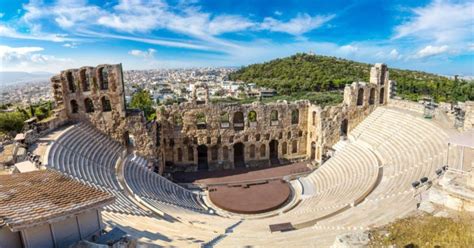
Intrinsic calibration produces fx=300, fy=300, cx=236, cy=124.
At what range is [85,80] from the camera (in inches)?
1017

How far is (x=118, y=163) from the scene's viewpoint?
75.1 ft

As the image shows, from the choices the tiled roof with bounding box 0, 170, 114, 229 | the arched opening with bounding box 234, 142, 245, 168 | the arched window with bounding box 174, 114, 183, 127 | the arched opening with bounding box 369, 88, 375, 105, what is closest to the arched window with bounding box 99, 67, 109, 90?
the arched window with bounding box 174, 114, 183, 127

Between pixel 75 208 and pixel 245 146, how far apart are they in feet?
77.8

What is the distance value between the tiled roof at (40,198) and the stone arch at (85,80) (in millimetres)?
16755

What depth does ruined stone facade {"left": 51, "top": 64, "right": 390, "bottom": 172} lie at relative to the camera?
25.8 meters

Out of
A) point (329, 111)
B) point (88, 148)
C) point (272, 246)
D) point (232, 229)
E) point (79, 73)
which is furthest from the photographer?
point (329, 111)

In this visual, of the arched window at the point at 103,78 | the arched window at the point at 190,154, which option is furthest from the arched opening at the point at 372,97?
the arched window at the point at 103,78

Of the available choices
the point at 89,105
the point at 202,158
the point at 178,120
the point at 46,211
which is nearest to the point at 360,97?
the point at 202,158

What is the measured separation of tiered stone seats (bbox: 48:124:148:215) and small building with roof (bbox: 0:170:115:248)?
4.07 metres

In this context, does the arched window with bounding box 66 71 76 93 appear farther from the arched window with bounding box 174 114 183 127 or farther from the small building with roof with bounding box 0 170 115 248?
the small building with roof with bounding box 0 170 115 248

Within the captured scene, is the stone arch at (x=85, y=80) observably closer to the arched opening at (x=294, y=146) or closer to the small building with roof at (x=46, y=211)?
the small building with roof at (x=46, y=211)

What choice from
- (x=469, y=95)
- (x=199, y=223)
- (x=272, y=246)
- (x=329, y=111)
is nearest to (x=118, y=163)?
(x=199, y=223)

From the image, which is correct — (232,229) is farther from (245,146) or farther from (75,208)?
(245,146)

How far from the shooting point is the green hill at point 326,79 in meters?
62.7
